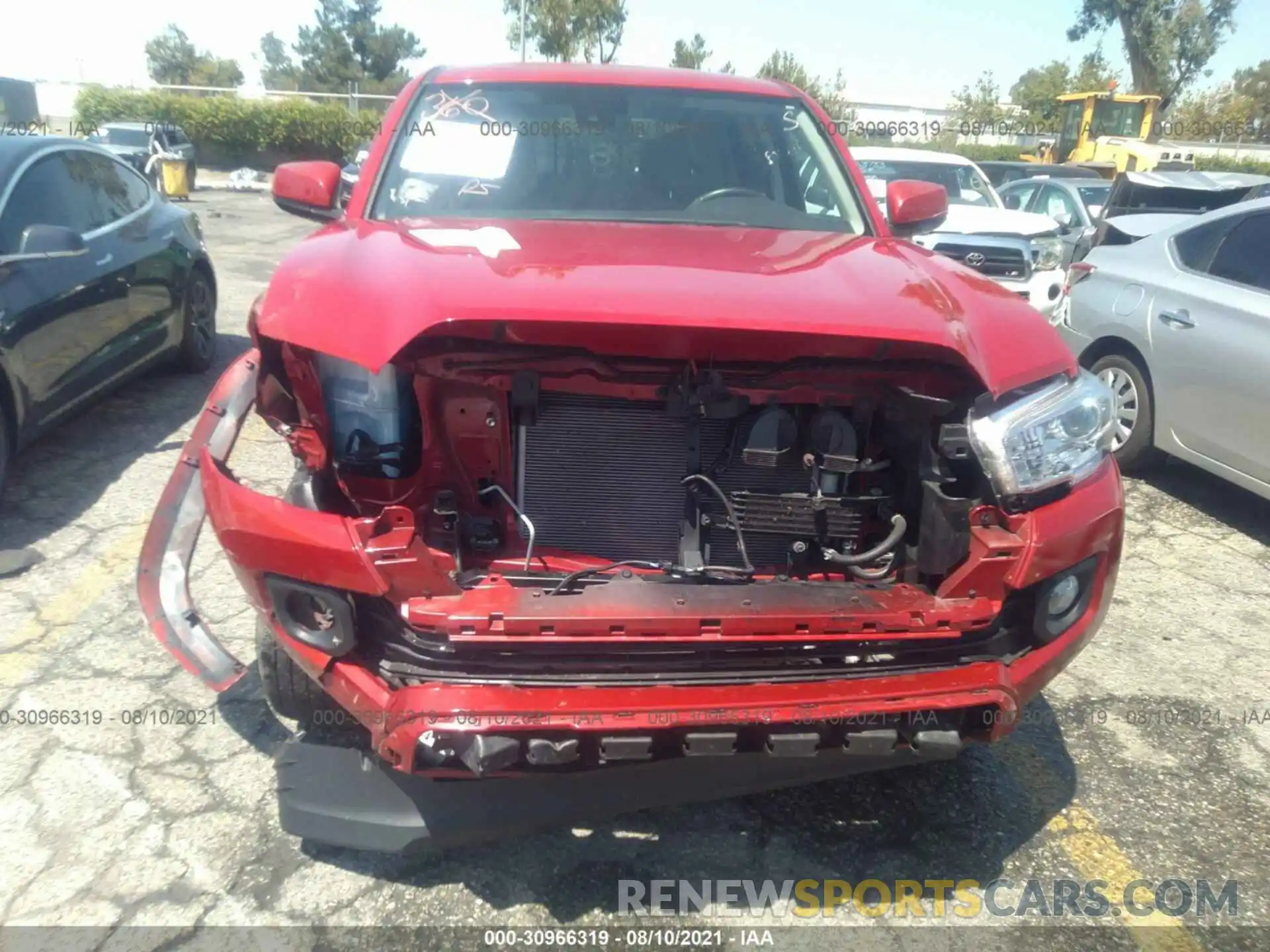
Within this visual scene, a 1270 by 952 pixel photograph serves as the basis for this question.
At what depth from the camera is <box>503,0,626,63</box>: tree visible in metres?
32.2

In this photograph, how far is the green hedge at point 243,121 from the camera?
26.2m

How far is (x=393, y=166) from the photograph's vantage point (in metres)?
3.29

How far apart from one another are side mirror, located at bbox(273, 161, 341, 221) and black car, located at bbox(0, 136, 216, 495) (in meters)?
1.41

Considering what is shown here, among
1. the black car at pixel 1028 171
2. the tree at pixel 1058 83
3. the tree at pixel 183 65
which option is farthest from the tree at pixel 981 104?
the tree at pixel 183 65

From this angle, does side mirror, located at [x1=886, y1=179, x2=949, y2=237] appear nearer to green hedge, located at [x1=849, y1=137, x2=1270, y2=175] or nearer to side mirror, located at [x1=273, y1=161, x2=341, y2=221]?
side mirror, located at [x1=273, y1=161, x2=341, y2=221]

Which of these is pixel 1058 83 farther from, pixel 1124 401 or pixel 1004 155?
pixel 1124 401

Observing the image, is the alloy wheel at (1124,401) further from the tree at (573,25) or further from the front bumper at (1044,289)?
the tree at (573,25)

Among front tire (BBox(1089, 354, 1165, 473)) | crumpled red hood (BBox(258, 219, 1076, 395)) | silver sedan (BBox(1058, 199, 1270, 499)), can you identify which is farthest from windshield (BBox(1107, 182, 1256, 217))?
crumpled red hood (BBox(258, 219, 1076, 395))

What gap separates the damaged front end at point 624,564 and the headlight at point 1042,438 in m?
0.01

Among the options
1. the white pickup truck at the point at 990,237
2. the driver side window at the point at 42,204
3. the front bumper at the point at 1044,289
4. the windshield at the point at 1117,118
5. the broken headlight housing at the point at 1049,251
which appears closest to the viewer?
the driver side window at the point at 42,204

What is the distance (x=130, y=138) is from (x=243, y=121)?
5459 mm

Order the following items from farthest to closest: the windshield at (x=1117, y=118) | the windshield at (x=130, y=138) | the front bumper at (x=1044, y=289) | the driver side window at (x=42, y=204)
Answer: the windshield at (x=1117, y=118) < the windshield at (x=130, y=138) < the front bumper at (x=1044, y=289) < the driver side window at (x=42, y=204)

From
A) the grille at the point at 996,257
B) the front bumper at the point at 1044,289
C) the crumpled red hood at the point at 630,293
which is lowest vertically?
the front bumper at the point at 1044,289

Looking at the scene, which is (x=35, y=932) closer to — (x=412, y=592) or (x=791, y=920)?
(x=412, y=592)
